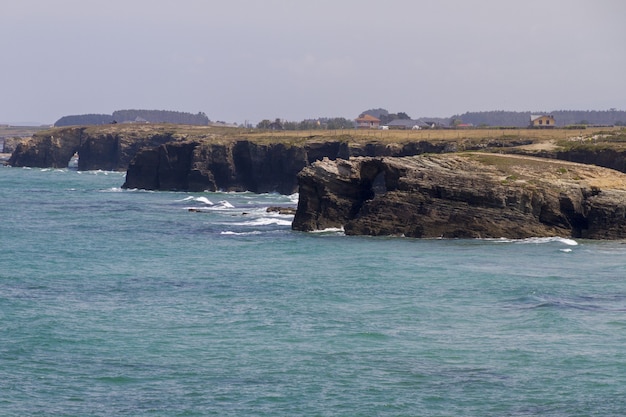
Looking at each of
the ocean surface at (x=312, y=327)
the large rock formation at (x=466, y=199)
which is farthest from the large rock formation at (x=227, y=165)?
the ocean surface at (x=312, y=327)

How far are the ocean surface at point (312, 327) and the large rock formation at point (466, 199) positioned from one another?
2.29 m

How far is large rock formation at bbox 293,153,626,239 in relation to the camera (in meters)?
71.2

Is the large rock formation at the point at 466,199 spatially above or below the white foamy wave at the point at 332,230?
above

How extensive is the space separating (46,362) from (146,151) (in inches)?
4168

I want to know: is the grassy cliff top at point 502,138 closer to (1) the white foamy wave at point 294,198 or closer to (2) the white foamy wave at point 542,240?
(1) the white foamy wave at point 294,198

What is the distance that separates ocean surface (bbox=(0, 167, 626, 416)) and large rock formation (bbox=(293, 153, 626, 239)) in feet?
7.53

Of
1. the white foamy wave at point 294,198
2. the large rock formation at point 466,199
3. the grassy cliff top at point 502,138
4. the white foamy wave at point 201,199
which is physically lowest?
the white foamy wave at point 294,198

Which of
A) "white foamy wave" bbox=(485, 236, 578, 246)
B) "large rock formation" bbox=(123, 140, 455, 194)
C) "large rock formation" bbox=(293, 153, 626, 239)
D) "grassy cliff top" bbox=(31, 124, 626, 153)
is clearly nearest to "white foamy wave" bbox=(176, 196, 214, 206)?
"large rock formation" bbox=(123, 140, 455, 194)

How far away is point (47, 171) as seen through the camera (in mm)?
194750

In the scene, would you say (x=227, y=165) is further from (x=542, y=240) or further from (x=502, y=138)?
(x=542, y=240)

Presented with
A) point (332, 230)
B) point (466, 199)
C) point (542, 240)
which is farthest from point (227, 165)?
point (542, 240)

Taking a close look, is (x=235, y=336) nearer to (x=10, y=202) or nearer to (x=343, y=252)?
(x=343, y=252)

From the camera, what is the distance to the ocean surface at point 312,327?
108ft

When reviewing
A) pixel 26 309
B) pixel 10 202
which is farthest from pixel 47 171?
pixel 26 309
